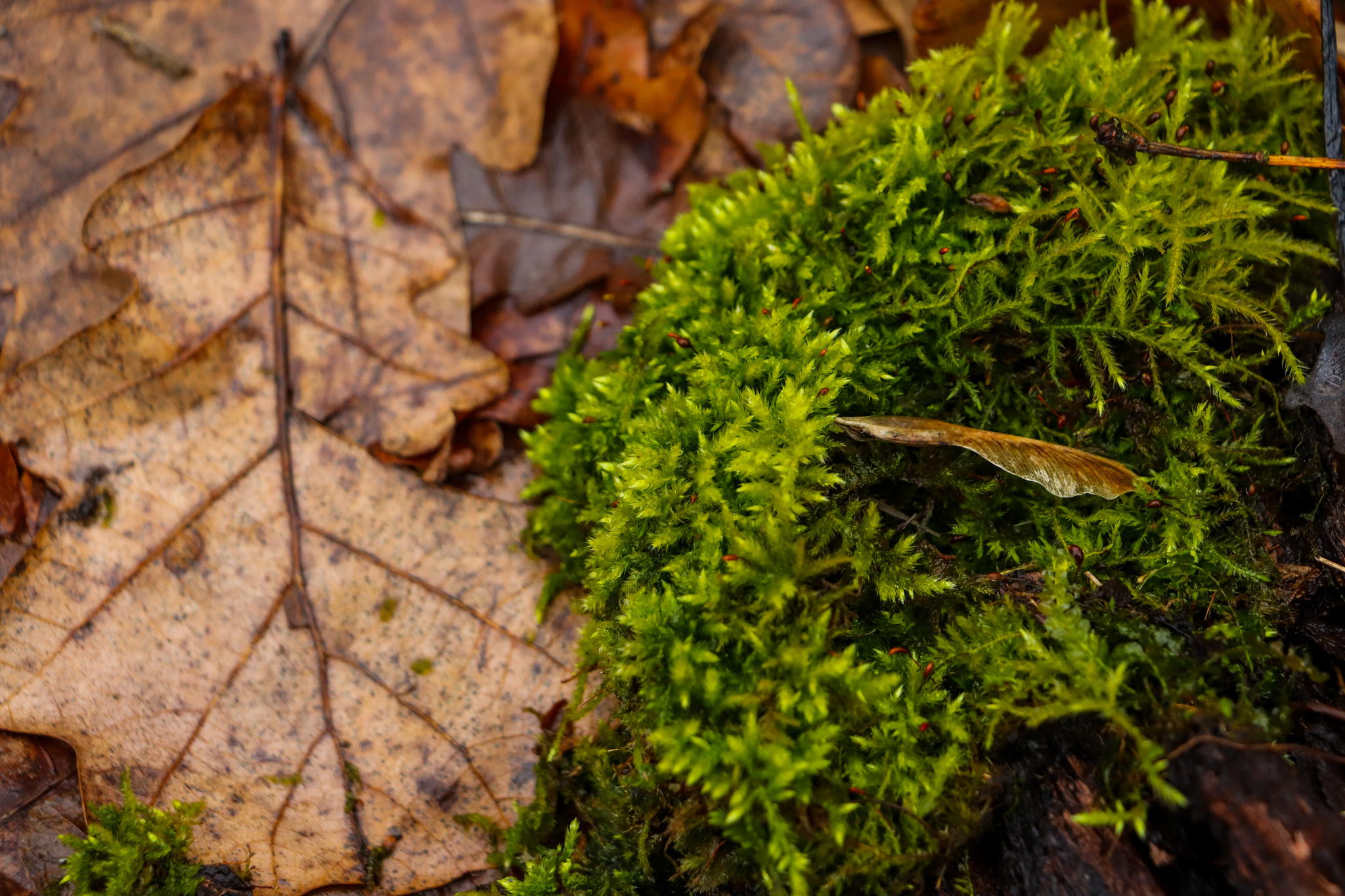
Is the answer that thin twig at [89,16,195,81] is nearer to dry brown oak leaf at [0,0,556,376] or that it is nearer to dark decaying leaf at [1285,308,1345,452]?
dry brown oak leaf at [0,0,556,376]

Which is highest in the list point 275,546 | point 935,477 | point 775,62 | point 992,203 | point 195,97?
point 195,97

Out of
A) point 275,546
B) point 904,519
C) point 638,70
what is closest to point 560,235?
point 638,70

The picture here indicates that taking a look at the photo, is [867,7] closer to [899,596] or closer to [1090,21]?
[1090,21]

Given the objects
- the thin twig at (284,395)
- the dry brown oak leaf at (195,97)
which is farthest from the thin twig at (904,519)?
the thin twig at (284,395)

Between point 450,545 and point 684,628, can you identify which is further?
point 450,545

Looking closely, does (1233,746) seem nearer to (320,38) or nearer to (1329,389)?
(1329,389)

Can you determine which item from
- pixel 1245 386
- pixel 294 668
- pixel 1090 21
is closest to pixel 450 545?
pixel 294 668

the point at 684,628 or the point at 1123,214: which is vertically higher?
the point at 1123,214

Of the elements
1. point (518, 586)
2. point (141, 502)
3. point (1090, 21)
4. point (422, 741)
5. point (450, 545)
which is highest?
point (1090, 21)
